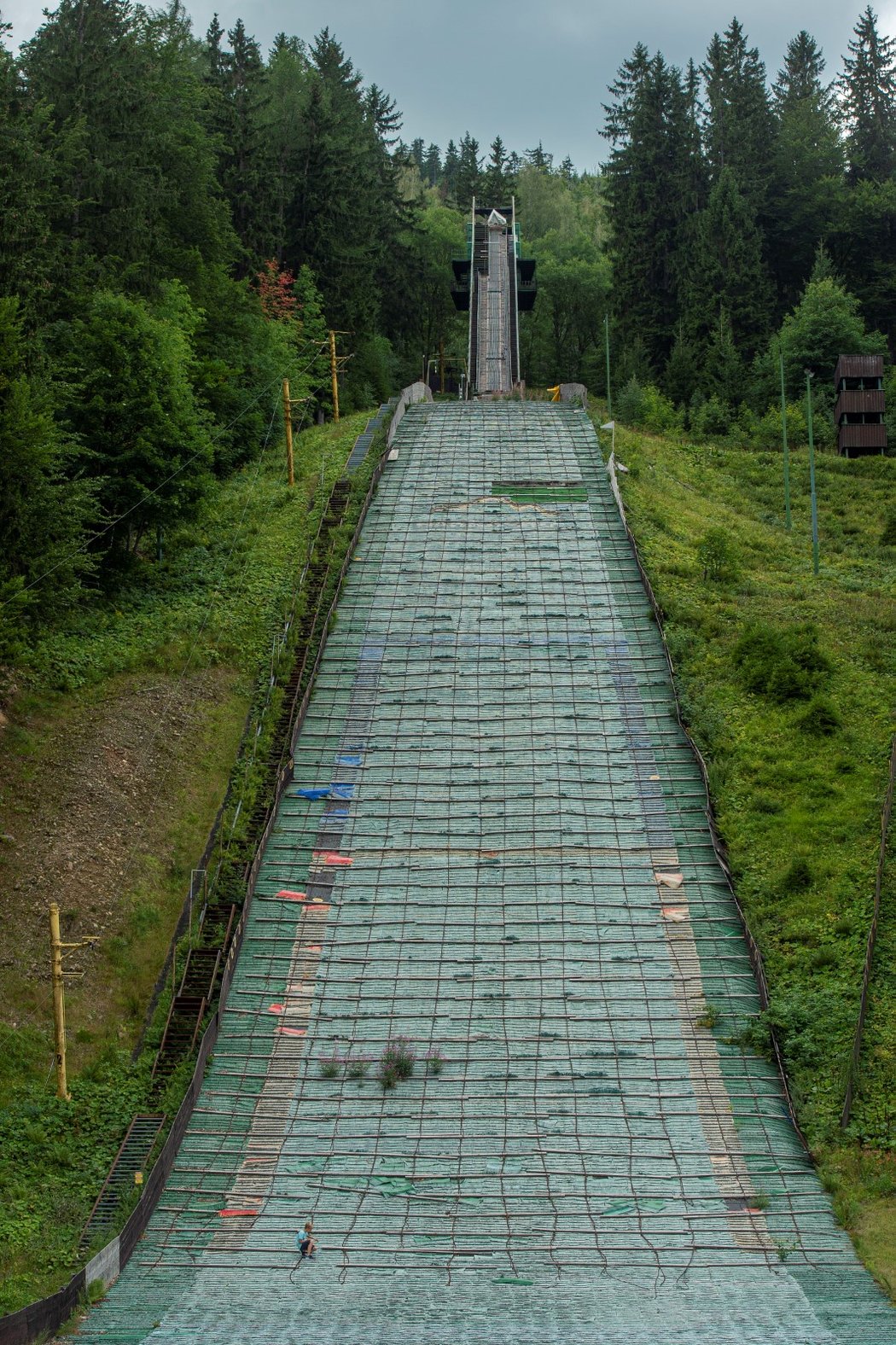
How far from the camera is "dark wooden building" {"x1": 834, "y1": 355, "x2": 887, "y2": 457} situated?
53719mm

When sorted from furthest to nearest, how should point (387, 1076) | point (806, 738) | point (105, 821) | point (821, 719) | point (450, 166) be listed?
point (450, 166), point (821, 719), point (806, 738), point (105, 821), point (387, 1076)

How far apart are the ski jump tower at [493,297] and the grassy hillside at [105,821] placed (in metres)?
24.8

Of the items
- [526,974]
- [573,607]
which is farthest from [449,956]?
[573,607]

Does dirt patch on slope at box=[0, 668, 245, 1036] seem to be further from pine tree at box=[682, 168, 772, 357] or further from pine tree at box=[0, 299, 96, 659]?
pine tree at box=[682, 168, 772, 357]

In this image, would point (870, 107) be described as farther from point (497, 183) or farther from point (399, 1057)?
point (399, 1057)

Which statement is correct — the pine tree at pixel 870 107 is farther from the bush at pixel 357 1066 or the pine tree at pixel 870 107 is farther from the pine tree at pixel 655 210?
the bush at pixel 357 1066

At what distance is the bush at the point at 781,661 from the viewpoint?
1216 inches

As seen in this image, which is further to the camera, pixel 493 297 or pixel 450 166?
pixel 450 166

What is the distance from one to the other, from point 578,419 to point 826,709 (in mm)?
23624

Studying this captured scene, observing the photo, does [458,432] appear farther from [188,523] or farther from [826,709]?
[826,709]

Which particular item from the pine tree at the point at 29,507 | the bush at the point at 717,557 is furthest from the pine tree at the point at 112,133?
the bush at the point at 717,557

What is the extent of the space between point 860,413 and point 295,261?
2622cm

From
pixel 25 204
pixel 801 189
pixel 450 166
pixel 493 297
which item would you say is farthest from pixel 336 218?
pixel 450 166

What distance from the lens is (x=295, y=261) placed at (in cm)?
6575
